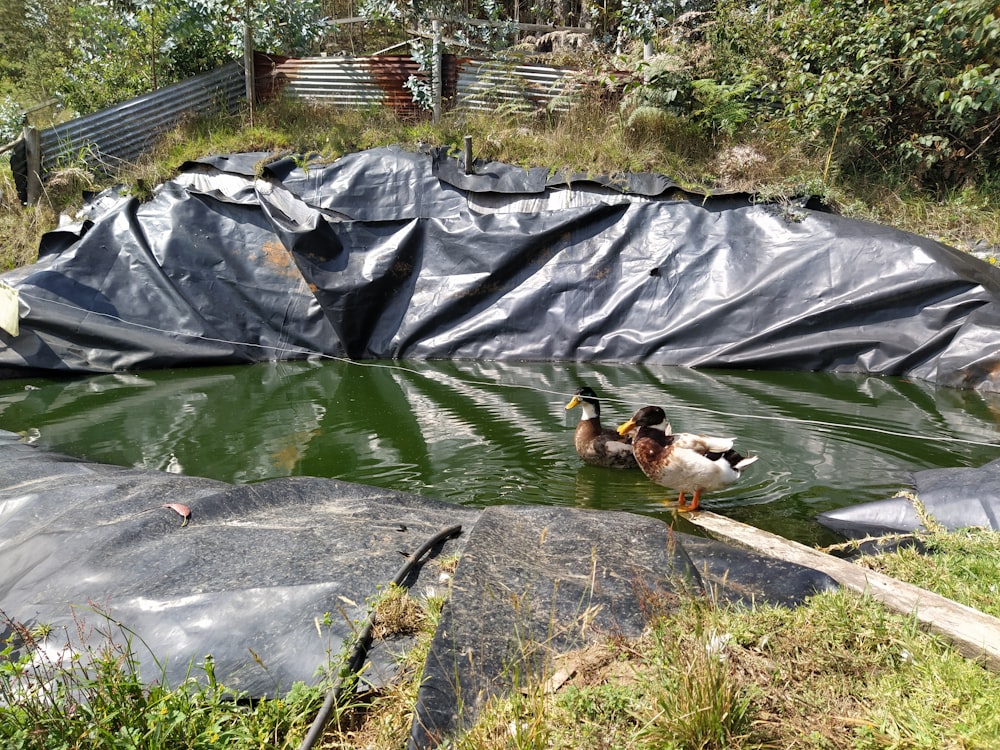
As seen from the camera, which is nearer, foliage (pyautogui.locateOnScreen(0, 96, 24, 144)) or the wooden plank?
the wooden plank

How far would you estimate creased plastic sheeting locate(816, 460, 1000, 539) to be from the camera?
379 centimetres

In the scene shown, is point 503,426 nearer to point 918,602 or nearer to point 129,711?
point 918,602

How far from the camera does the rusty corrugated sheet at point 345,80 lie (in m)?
11.2

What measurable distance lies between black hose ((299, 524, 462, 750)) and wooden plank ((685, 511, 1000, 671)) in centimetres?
173

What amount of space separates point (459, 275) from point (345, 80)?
461 centimetres

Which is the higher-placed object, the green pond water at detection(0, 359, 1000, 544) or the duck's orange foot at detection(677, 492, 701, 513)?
the duck's orange foot at detection(677, 492, 701, 513)

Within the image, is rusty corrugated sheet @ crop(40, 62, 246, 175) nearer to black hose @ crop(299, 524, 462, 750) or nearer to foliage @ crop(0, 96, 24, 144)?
foliage @ crop(0, 96, 24, 144)

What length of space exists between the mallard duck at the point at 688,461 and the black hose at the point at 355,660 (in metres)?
2.01

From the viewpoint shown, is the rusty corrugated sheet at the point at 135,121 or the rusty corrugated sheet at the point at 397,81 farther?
the rusty corrugated sheet at the point at 397,81

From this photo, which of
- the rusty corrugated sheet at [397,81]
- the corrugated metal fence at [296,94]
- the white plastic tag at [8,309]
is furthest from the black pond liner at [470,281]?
the rusty corrugated sheet at [397,81]

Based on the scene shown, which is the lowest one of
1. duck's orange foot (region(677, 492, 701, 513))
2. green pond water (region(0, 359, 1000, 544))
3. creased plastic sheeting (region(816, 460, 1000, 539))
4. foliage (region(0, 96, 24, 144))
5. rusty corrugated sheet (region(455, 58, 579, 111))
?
green pond water (region(0, 359, 1000, 544))

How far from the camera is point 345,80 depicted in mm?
11211

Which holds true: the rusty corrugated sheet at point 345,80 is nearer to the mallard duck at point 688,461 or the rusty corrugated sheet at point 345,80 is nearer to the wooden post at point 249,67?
the wooden post at point 249,67

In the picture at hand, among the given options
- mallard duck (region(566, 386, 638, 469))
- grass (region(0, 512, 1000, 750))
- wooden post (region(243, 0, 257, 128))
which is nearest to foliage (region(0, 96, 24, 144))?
wooden post (region(243, 0, 257, 128))
